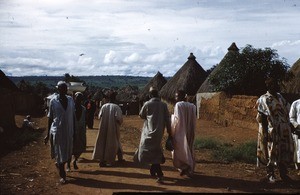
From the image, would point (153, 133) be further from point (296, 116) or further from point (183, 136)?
point (296, 116)

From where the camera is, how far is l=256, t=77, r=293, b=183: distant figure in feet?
24.3

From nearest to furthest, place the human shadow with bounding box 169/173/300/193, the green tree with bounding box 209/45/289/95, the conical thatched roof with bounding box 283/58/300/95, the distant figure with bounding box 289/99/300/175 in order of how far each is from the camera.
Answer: the human shadow with bounding box 169/173/300/193 → the distant figure with bounding box 289/99/300/175 → the green tree with bounding box 209/45/289/95 → the conical thatched roof with bounding box 283/58/300/95

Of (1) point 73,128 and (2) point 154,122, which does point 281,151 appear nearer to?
(2) point 154,122

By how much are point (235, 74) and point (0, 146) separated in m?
11.8

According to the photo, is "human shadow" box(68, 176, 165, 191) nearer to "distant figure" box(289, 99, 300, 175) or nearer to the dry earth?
the dry earth

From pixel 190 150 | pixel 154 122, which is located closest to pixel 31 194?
pixel 154 122

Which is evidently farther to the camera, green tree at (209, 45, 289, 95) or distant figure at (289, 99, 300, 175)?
green tree at (209, 45, 289, 95)

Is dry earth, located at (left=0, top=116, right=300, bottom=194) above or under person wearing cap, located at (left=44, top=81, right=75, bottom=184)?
under

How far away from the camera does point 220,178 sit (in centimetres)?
793

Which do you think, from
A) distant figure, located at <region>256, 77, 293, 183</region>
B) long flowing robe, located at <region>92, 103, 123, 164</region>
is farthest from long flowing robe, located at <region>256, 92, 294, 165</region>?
long flowing robe, located at <region>92, 103, 123, 164</region>

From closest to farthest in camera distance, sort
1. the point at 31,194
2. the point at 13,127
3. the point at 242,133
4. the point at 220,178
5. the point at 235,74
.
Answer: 1. the point at 31,194
2. the point at 220,178
3. the point at 242,133
4. the point at 13,127
5. the point at 235,74

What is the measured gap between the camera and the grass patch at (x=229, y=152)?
33.7ft

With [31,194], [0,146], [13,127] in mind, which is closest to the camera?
[31,194]

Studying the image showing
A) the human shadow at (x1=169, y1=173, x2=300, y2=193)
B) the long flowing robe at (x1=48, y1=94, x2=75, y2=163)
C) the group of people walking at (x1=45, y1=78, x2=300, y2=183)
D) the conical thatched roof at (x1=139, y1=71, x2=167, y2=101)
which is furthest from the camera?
the conical thatched roof at (x1=139, y1=71, x2=167, y2=101)
